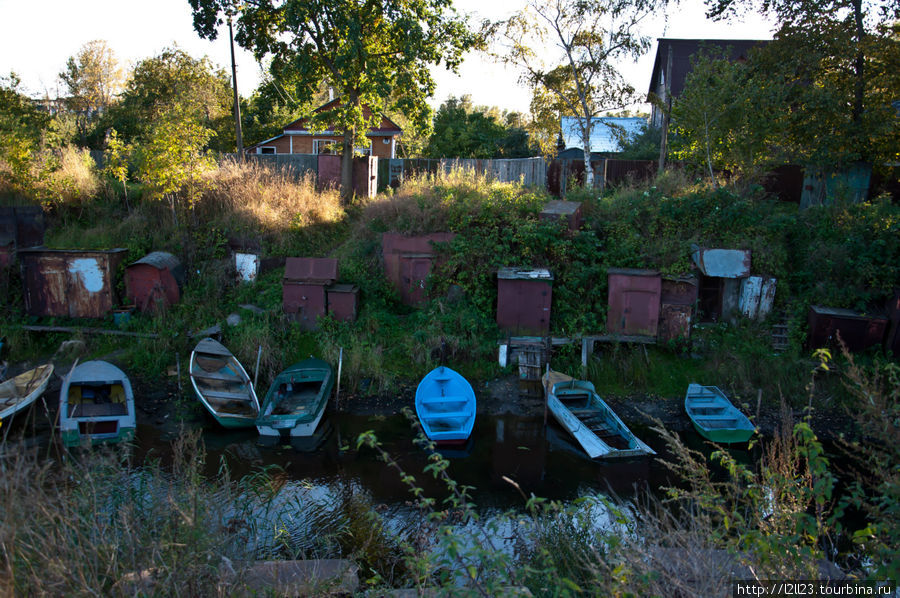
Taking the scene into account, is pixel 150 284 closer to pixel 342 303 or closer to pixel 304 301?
pixel 304 301

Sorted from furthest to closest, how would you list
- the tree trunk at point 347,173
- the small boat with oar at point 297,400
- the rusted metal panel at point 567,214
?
the tree trunk at point 347,173, the rusted metal panel at point 567,214, the small boat with oar at point 297,400

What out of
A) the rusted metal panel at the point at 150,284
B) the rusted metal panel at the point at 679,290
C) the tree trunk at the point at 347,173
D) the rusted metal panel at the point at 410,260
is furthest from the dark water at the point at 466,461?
the tree trunk at the point at 347,173

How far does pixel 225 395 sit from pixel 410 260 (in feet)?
18.0

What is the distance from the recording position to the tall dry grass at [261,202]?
1554cm

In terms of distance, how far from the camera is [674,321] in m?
12.7

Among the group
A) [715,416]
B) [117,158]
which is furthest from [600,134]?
[117,158]

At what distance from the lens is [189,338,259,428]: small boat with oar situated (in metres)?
10.7

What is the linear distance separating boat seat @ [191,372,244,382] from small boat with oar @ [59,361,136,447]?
1289 millimetres

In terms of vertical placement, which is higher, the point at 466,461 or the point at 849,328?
the point at 849,328

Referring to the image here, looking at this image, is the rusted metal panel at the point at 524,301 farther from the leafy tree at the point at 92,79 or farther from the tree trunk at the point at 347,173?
the leafy tree at the point at 92,79

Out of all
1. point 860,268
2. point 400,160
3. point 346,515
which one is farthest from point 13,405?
point 860,268

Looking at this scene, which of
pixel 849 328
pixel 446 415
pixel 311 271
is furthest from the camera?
pixel 311 271

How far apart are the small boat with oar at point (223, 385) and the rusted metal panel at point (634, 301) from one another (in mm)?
8198

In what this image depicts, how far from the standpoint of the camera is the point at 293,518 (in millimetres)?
7961
